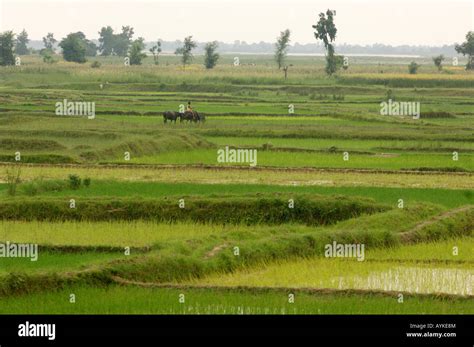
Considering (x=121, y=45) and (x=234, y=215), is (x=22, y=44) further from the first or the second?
(x=234, y=215)

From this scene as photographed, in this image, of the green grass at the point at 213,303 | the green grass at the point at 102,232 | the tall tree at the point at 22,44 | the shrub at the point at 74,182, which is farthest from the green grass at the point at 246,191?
the tall tree at the point at 22,44

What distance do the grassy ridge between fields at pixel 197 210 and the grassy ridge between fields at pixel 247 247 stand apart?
879 mm

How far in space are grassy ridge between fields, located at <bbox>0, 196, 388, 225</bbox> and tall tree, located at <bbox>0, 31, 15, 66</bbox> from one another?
41758 millimetres

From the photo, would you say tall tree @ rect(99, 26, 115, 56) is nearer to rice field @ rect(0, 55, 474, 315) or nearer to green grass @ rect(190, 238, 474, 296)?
rice field @ rect(0, 55, 474, 315)

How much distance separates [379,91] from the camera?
1714 inches

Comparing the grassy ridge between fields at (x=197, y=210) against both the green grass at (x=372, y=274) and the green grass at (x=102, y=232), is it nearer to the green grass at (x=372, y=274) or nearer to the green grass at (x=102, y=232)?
the green grass at (x=102, y=232)

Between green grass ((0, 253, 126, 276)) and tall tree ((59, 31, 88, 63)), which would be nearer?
green grass ((0, 253, 126, 276))

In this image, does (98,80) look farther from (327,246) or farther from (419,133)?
(327,246)

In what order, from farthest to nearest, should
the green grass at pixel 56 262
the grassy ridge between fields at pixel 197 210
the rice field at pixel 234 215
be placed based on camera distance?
the grassy ridge between fields at pixel 197 210 < the green grass at pixel 56 262 < the rice field at pixel 234 215

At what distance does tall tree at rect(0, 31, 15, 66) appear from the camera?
5394 centimetres

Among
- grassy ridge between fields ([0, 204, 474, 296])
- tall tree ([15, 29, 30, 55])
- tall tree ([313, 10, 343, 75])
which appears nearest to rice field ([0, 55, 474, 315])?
grassy ridge between fields ([0, 204, 474, 296])

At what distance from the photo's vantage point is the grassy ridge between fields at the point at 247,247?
9.51 metres

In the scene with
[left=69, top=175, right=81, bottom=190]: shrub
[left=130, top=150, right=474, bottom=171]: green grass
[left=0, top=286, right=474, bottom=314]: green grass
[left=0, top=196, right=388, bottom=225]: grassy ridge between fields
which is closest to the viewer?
[left=0, top=286, right=474, bottom=314]: green grass
